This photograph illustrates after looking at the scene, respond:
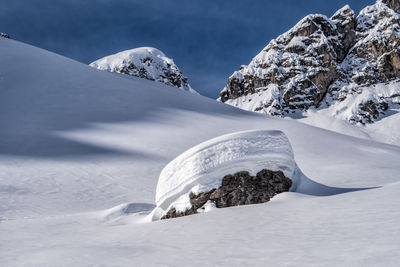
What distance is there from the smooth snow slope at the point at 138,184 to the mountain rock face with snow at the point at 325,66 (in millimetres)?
67297

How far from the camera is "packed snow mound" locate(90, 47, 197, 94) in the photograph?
10206 cm

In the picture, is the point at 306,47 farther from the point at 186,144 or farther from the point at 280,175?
the point at 280,175

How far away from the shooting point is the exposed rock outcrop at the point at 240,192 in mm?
5668

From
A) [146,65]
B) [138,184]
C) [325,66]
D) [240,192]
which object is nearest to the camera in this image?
[240,192]

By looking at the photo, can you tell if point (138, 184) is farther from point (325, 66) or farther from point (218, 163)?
point (325, 66)

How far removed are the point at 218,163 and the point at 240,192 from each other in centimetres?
70

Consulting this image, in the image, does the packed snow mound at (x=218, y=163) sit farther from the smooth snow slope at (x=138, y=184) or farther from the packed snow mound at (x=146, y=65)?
the packed snow mound at (x=146, y=65)

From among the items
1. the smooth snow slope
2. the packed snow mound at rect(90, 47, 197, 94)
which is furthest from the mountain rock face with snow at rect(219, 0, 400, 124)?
the smooth snow slope

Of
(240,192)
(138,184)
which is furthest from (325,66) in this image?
(240,192)

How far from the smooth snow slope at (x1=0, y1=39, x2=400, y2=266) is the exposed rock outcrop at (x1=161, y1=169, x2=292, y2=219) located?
0.38 m

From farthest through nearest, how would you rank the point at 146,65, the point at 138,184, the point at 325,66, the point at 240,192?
the point at 146,65, the point at 325,66, the point at 138,184, the point at 240,192

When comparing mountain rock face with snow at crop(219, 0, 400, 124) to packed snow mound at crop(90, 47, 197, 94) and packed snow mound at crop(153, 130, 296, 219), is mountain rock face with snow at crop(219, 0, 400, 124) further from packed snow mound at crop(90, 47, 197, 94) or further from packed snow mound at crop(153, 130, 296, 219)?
packed snow mound at crop(153, 130, 296, 219)

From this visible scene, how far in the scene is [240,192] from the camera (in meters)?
5.76

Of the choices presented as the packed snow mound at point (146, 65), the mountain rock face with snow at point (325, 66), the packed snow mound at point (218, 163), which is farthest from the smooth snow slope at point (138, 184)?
the packed snow mound at point (146, 65)
